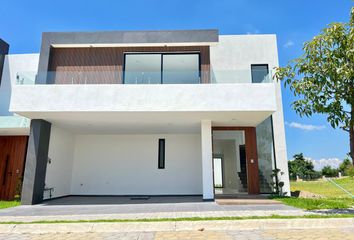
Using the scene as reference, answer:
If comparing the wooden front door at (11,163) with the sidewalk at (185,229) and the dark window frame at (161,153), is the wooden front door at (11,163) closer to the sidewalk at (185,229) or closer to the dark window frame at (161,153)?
the dark window frame at (161,153)

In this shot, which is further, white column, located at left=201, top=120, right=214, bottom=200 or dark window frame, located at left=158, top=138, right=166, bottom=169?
dark window frame, located at left=158, top=138, right=166, bottom=169

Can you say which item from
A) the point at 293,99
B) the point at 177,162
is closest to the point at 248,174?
the point at 177,162

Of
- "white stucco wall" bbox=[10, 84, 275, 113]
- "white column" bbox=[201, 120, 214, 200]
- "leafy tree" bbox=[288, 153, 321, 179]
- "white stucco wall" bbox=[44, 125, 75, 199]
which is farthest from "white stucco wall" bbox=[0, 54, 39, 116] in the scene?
"leafy tree" bbox=[288, 153, 321, 179]

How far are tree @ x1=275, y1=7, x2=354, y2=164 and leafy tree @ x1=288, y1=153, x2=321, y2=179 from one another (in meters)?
35.6

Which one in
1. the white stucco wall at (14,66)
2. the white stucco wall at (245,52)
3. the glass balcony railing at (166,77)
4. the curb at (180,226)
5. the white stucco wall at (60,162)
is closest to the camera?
the curb at (180,226)

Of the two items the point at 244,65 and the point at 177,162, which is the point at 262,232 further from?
the point at 244,65

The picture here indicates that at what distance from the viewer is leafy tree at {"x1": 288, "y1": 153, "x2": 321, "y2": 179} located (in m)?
Result: 38.3

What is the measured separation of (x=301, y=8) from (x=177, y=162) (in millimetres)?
8290

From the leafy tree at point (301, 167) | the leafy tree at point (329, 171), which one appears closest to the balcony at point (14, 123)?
the leafy tree at point (301, 167)

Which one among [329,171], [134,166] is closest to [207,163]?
[134,166]

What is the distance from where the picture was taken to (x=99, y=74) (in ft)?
32.1

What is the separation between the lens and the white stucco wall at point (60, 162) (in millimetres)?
10031

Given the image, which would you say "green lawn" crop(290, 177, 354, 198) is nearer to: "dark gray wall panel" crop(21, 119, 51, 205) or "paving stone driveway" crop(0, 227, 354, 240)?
"paving stone driveway" crop(0, 227, 354, 240)

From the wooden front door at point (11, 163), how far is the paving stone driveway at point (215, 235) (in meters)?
7.19
